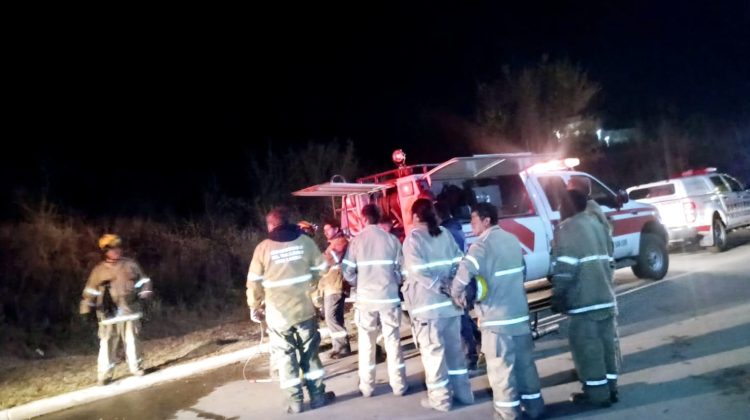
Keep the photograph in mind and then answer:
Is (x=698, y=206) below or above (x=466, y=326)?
above

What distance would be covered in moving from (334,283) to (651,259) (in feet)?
19.6

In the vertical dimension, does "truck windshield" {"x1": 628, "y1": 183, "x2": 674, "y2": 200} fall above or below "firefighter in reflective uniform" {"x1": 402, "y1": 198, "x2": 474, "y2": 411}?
above

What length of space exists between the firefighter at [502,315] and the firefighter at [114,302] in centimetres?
437

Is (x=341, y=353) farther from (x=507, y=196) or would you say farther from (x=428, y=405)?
(x=507, y=196)

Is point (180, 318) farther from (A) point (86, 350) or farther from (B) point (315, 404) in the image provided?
(B) point (315, 404)

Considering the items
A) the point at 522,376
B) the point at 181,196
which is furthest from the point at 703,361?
the point at 181,196

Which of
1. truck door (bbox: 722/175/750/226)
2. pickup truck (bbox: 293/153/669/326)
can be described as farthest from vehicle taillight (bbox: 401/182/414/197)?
truck door (bbox: 722/175/750/226)

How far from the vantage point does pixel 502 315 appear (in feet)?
16.5

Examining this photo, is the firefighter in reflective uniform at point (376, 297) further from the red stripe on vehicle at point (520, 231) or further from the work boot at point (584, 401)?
the red stripe on vehicle at point (520, 231)

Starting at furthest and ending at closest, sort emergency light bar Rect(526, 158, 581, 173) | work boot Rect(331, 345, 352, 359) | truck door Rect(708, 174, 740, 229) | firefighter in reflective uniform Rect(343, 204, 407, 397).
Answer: truck door Rect(708, 174, 740, 229) → emergency light bar Rect(526, 158, 581, 173) → work boot Rect(331, 345, 352, 359) → firefighter in reflective uniform Rect(343, 204, 407, 397)

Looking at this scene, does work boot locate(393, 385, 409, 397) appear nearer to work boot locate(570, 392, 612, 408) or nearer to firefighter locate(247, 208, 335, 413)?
firefighter locate(247, 208, 335, 413)

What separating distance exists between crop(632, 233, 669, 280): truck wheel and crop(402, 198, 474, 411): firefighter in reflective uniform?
6115 mm

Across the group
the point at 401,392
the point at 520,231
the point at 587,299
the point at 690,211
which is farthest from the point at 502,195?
the point at 690,211

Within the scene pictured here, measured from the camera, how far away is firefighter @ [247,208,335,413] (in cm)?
591
